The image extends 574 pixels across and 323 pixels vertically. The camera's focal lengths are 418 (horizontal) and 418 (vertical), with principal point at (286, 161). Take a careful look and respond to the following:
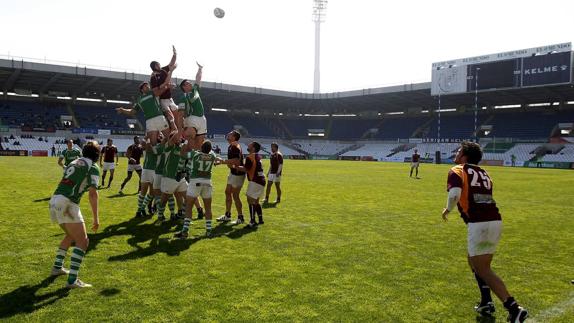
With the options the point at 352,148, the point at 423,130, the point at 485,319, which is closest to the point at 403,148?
the point at 423,130

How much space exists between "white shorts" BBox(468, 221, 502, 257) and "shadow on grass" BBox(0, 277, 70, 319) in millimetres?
4922

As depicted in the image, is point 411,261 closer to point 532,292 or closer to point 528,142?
point 532,292

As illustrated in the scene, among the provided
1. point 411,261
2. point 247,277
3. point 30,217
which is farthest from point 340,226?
point 30,217

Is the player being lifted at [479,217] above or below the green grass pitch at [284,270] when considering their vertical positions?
above

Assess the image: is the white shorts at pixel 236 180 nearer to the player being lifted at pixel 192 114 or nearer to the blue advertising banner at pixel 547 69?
Answer: the player being lifted at pixel 192 114

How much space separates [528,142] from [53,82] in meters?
65.2

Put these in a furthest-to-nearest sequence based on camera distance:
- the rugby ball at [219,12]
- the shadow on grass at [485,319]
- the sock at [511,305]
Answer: the rugby ball at [219,12] → the shadow on grass at [485,319] → the sock at [511,305]

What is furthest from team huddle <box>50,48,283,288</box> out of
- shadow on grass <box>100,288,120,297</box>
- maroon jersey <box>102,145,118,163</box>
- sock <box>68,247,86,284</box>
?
maroon jersey <box>102,145,118,163</box>

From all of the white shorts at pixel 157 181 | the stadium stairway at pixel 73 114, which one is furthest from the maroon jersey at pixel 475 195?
the stadium stairway at pixel 73 114

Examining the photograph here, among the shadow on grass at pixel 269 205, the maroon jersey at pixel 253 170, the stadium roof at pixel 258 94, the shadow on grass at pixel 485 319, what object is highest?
the stadium roof at pixel 258 94

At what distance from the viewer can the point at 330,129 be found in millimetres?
83500

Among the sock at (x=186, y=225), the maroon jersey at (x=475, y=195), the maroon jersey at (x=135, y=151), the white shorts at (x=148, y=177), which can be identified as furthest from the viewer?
the maroon jersey at (x=135, y=151)

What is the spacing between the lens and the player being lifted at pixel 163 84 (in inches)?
359

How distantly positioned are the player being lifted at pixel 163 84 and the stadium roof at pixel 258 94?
4796 cm
